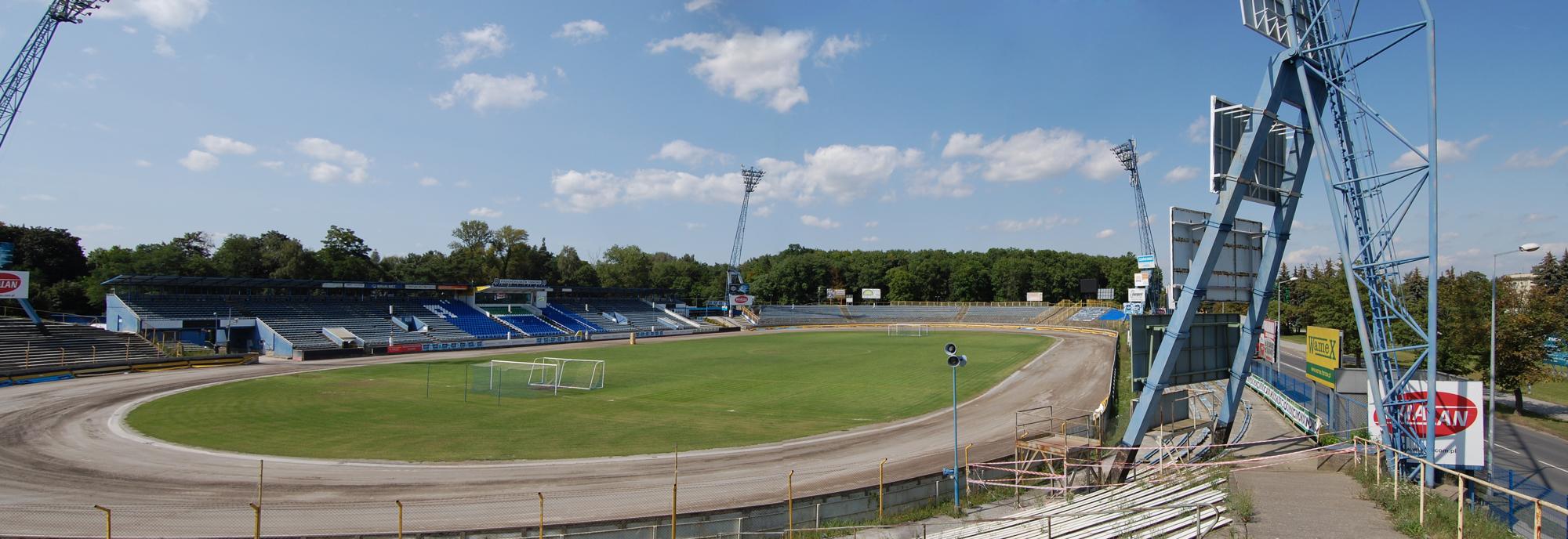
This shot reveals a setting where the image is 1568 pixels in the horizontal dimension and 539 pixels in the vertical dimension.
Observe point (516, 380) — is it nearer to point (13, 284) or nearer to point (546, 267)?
point (13, 284)

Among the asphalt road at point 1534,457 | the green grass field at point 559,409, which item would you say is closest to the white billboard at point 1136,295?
the green grass field at point 559,409

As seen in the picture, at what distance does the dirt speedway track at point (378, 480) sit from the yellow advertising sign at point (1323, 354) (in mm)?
12711

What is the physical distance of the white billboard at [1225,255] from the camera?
18.8m

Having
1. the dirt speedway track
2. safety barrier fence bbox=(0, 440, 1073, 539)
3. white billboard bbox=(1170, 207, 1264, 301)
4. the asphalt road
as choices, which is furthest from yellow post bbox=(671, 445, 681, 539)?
the asphalt road

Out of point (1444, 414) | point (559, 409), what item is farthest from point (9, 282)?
point (1444, 414)

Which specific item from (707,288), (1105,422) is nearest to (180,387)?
(1105,422)

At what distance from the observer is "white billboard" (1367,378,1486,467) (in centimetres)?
1617

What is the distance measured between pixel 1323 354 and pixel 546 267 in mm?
115200

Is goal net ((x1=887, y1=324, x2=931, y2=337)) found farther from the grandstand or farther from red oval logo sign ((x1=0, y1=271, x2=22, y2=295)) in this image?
red oval logo sign ((x1=0, y1=271, x2=22, y2=295))

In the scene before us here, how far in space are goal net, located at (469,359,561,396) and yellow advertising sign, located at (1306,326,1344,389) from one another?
111ft

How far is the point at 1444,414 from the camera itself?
16469mm

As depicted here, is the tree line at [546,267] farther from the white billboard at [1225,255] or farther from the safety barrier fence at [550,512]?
the white billboard at [1225,255]

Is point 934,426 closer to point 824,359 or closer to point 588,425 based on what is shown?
point 588,425

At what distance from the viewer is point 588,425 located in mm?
26531
